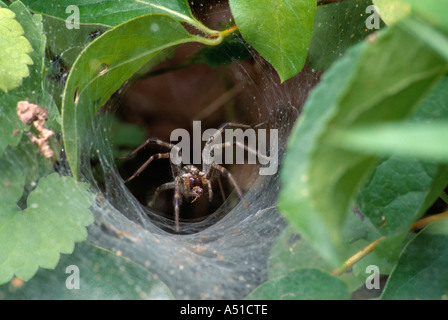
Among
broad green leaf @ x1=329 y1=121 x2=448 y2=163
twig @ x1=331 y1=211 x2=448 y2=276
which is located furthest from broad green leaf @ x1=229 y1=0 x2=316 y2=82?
broad green leaf @ x1=329 y1=121 x2=448 y2=163

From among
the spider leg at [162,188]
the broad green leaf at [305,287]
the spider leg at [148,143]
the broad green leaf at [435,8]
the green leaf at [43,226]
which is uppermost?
the broad green leaf at [435,8]

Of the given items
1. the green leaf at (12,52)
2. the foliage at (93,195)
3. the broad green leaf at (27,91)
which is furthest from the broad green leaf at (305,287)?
the green leaf at (12,52)

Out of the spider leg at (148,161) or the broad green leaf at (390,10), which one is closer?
the broad green leaf at (390,10)

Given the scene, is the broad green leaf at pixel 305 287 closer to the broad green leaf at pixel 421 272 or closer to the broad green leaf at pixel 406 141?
the broad green leaf at pixel 421 272

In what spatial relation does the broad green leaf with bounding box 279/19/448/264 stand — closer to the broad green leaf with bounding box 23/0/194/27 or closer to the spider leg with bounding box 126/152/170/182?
the broad green leaf with bounding box 23/0/194/27
